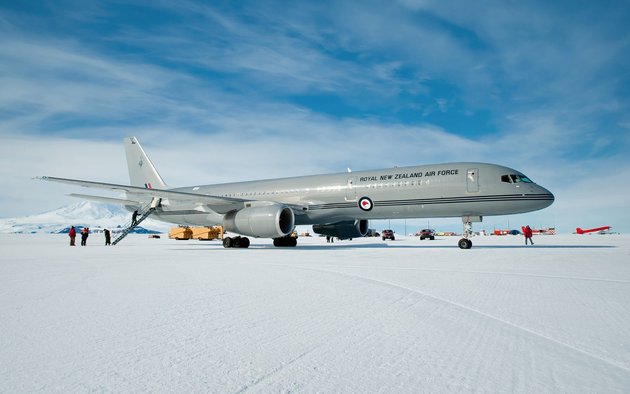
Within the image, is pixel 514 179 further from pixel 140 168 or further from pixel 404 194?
pixel 140 168

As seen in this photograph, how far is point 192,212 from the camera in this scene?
81.3ft

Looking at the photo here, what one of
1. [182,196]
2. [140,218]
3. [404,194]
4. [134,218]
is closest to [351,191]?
[404,194]

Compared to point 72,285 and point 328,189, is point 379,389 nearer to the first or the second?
point 72,285

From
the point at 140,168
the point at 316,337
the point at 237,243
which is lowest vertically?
the point at 316,337

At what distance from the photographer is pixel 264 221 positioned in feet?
63.4

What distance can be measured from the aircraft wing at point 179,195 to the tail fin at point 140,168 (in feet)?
27.5

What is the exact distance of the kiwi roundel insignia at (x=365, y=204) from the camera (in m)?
20.2

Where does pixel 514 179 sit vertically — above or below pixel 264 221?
above

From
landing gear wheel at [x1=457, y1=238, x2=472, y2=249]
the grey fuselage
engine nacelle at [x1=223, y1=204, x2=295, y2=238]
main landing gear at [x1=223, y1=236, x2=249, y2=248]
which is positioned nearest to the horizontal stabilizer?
the grey fuselage

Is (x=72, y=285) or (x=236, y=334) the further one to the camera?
(x=72, y=285)

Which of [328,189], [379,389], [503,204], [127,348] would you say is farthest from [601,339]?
[328,189]

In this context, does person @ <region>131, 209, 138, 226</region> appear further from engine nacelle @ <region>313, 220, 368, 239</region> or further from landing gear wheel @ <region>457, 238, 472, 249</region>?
landing gear wheel @ <region>457, 238, 472, 249</region>

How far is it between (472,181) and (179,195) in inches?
566

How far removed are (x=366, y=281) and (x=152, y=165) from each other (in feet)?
87.4
